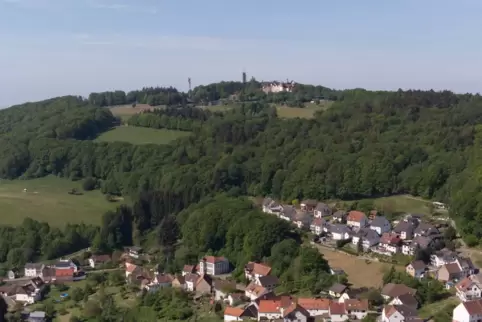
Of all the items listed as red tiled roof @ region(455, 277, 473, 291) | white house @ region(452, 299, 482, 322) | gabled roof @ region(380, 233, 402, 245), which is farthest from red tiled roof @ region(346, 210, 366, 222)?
white house @ region(452, 299, 482, 322)

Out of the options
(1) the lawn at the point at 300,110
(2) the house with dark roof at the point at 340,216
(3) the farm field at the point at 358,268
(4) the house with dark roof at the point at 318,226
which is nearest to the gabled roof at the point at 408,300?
(3) the farm field at the point at 358,268

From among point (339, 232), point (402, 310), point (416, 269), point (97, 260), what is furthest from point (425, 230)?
point (97, 260)

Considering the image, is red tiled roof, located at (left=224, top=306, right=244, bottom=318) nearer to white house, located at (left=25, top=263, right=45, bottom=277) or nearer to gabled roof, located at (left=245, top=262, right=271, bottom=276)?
gabled roof, located at (left=245, top=262, right=271, bottom=276)

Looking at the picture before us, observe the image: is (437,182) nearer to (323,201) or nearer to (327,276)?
(323,201)

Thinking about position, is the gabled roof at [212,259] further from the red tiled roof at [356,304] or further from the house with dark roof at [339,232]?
the red tiled roof at [356,304]

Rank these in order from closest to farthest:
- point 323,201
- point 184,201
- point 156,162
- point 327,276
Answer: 1. point 327,276
2. point 323,201
3. point 184,201
4. point 156,162

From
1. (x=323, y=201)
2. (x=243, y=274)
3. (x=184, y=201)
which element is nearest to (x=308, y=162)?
(x=323, y=201)

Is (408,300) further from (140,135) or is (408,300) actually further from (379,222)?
(140,135)
